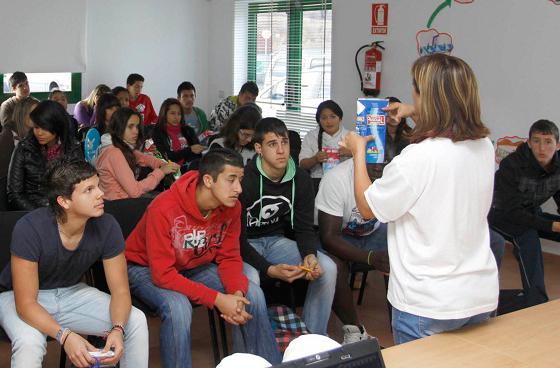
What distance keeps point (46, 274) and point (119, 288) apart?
273 millimetres

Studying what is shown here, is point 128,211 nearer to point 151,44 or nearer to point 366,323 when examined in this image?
point 366,323

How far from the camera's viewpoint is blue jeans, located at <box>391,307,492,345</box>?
6.69 feet

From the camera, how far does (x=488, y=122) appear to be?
19.1 ft

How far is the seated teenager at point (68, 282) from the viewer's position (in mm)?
2613

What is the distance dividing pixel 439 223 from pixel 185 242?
4.65ft

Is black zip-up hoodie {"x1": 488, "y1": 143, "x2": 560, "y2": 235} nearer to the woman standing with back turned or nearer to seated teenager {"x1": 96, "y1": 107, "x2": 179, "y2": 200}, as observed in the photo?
seated teenager {"x1": 96, "y1": 107, "x2": 179, "y2": 200}

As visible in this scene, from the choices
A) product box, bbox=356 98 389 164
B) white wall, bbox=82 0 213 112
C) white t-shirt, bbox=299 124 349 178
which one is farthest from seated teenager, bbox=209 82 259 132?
product box, bbox=356 98 389 164

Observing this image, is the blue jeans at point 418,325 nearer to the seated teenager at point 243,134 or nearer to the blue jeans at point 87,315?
the blue jeans at point 87,315

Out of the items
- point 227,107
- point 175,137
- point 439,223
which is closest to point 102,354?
point 439,223

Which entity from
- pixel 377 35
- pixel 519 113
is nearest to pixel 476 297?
pixel 519 113

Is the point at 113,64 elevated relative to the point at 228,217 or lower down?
elevated

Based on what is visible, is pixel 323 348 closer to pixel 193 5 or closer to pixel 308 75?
pixel 308 75

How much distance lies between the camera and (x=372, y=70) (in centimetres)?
670

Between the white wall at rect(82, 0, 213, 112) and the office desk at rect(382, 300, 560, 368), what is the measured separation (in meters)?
6.51
